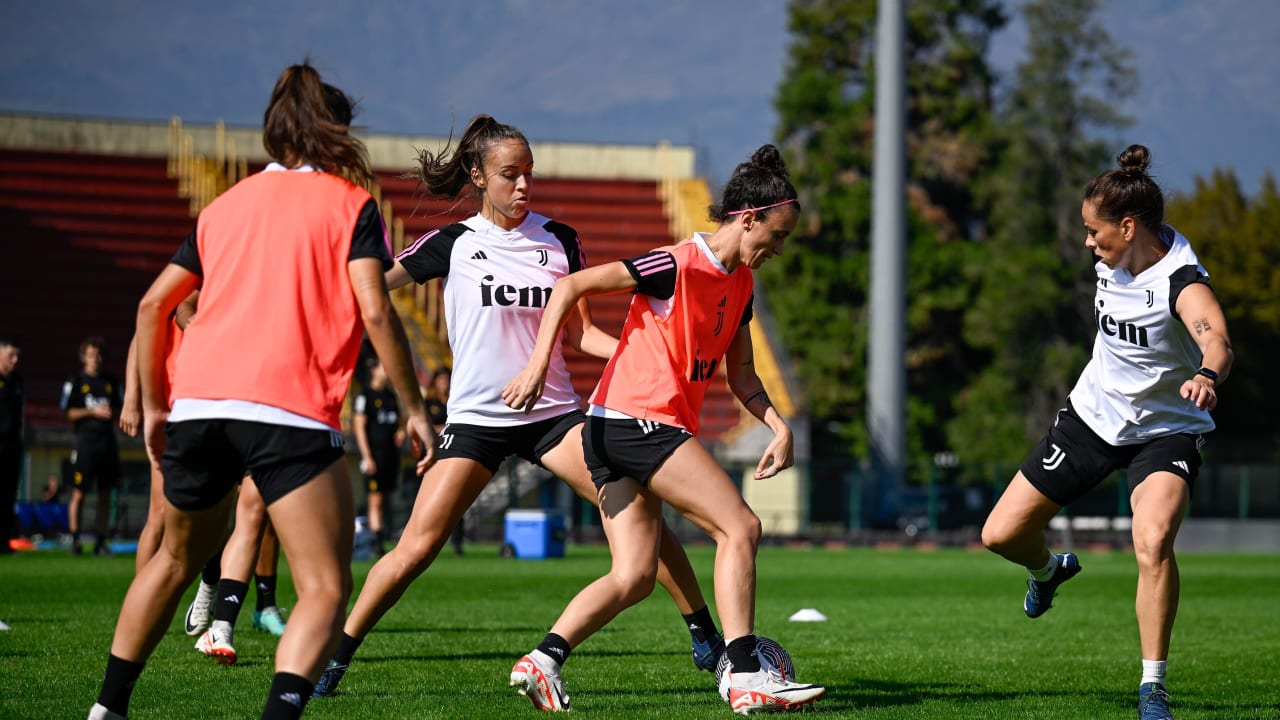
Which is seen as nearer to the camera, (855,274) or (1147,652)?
(1147,652)

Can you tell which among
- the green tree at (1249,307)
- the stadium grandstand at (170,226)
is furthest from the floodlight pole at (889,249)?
the green tree at (1249,307)

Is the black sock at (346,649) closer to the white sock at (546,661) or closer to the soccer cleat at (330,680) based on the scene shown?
the soccer cleat at (330,680)

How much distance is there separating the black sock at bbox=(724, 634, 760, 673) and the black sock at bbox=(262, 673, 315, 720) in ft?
7.00

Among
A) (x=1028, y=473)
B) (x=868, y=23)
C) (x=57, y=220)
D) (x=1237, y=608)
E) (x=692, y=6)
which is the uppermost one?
(x=692, y=6)

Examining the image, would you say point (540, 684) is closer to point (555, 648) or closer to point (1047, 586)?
point (555, 648)

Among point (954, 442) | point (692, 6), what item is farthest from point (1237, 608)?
point (692, 6)

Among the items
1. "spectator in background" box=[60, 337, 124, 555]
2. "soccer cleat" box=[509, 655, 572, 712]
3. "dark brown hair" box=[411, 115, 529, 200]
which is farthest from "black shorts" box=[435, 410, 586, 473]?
"spectator in background" box=[60, 337, 124, 555]

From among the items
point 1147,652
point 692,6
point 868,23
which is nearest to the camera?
point 1147,652

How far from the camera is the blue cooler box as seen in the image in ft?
65.3

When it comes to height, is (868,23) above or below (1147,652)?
above

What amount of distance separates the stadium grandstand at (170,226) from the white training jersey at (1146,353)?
21.0m

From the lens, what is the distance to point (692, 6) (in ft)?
249

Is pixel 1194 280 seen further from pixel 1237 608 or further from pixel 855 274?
pixel 855 274

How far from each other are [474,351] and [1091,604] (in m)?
8.50
